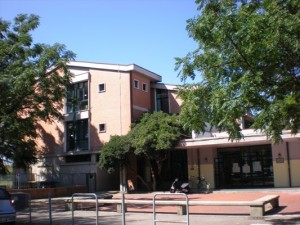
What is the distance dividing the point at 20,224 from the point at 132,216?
424cm

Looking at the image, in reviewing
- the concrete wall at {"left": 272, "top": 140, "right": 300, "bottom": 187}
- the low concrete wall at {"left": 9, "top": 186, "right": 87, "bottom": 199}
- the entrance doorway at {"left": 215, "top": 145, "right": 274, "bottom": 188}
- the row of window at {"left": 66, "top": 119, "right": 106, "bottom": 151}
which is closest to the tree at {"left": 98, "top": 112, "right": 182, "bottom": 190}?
the low concrete wall at {"left": 9, "top": 186, "right": 87, "bottom": 199}

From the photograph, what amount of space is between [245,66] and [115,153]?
2129cm

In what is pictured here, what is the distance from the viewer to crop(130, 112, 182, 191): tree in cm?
3056

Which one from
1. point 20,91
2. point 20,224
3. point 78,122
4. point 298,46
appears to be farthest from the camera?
point 78,122

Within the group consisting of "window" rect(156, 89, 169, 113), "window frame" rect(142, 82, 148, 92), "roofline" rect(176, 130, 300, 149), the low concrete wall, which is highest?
"window frame" rect(142, 82, 148, 92)

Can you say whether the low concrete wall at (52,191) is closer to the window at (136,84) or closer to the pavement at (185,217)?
the window at (136,84)

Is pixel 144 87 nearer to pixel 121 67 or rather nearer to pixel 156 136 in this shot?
pixel 121 67

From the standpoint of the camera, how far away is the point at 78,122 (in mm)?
38469

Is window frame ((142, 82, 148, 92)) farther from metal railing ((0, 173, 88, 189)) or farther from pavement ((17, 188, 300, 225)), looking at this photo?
pavement ((17, 188, 300, 225))

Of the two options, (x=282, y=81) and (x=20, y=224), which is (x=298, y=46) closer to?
(x=282, y=81)

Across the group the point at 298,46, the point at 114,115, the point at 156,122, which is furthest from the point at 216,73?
the point at 114,115

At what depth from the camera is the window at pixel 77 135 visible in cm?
3775

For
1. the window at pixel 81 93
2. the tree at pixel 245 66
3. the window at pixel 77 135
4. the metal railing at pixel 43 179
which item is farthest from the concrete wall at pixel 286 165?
the tree at pixel 245 66

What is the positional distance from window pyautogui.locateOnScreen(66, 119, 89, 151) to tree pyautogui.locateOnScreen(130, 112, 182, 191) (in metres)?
6.29
